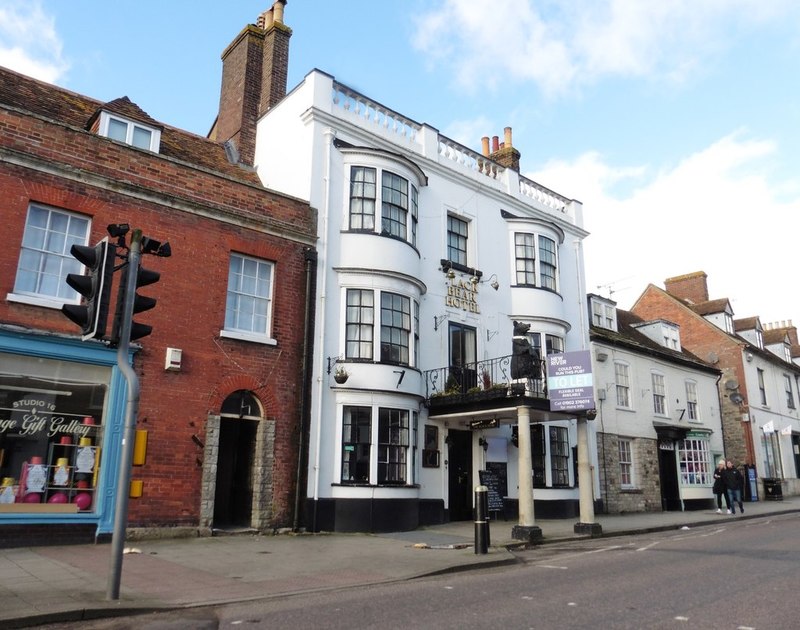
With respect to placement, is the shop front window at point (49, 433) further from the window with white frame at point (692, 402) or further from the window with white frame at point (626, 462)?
the window with white frame at point (692, 402)

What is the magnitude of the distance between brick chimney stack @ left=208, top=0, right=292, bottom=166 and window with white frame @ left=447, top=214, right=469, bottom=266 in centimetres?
591

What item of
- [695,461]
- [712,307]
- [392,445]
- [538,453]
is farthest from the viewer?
[712,307]

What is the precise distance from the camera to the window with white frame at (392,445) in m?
14.8

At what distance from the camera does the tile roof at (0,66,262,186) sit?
13.9m

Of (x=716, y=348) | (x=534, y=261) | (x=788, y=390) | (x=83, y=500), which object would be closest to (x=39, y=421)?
(x=83, y=500)

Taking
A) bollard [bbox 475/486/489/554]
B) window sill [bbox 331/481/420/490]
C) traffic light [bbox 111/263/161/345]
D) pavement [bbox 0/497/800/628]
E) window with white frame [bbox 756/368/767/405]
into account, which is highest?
window with white frame [bbox 756/368/767/405]

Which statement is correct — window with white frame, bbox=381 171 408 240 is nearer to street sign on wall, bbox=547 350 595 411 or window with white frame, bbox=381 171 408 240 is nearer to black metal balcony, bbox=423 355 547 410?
black metal balcony, bbox=423 355 547 410

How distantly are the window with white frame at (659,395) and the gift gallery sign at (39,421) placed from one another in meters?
20.3

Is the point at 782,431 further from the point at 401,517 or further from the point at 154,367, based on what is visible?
the point at 154,367

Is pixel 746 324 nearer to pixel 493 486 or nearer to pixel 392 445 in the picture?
pixel 493 486

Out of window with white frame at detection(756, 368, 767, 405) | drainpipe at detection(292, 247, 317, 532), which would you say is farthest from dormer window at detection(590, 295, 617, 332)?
drainpipe at detection(292, 247, 317, 532)

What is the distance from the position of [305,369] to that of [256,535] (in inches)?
141

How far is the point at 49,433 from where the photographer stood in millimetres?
11320

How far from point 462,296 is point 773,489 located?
19970 millimetres
